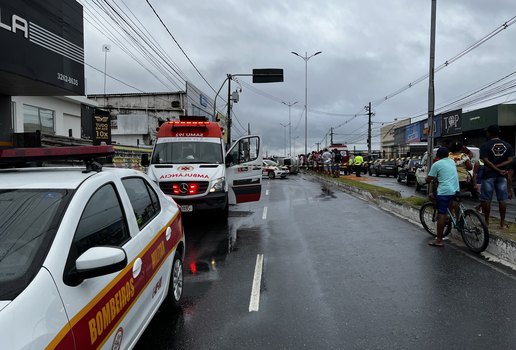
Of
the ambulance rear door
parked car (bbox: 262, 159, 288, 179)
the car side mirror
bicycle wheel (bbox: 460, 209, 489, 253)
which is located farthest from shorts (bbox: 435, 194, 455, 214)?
parked car (bbox: 262, 159, 288, 179)

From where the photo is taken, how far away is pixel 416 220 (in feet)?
33.5

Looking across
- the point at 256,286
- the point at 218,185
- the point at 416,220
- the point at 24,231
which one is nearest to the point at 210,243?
the point at 218,185

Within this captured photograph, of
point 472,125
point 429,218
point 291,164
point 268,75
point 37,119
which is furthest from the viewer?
point 291,164

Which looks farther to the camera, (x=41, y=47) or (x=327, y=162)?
(x=327, y=162)

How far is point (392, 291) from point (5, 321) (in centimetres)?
433

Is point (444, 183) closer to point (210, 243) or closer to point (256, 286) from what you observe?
point (256, 286)

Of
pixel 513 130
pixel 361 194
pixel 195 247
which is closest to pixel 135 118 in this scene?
pixel 361 194

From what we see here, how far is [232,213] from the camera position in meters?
12.5

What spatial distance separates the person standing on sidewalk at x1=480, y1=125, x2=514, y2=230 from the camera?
7.46 meters

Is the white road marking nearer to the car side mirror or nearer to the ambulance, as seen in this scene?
the car side mirror

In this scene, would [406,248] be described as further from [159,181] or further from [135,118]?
[135,118]

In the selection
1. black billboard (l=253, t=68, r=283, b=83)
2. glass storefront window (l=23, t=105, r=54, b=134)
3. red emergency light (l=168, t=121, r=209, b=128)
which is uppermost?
black billboard (l=253, t=68, r=283, b=83)

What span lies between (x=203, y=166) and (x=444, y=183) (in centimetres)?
541

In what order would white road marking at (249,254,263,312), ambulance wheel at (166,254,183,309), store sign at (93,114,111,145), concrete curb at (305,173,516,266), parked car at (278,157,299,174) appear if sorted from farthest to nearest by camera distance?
parked car at (278,157,299,174)
store sign at (93,114,111,145)
concrete curb at (305,173,516,266)
white road marking at (249,254,263,312)
ambulance wheel at (166,254,183,309)
